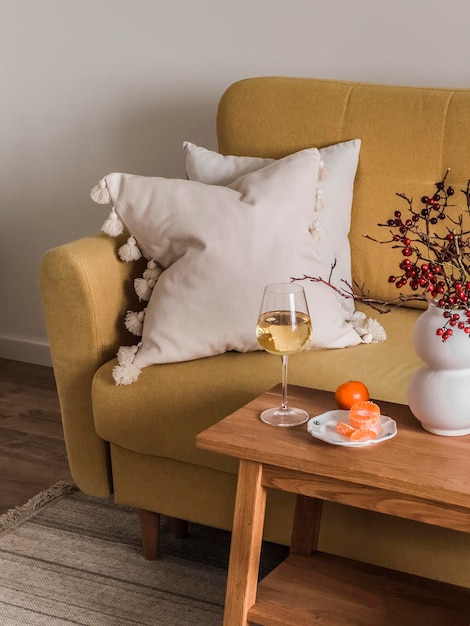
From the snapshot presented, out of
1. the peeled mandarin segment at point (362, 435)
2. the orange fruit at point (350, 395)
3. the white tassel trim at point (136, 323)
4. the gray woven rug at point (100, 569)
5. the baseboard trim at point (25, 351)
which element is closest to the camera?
the peeled mandarin segment at point (362, 435)

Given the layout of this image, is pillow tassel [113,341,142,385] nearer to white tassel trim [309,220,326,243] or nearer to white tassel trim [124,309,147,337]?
white tassel trim [124,309,147,337]

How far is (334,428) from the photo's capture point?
1469 mm

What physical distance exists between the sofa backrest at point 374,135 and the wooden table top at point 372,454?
0.70 metres

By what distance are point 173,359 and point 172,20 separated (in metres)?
1.31

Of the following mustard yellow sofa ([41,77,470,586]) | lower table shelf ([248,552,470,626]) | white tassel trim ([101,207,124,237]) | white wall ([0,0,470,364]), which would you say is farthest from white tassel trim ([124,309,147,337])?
white wall ([0,0,470,364])

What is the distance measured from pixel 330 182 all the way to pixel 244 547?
93 cm

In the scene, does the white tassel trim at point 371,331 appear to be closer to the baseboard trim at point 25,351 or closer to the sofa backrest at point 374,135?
the sofa backrest at point 374,135

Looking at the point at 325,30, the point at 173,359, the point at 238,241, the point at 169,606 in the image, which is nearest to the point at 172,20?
the point at 325,30

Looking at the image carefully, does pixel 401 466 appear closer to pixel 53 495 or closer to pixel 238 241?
pixel 238 241

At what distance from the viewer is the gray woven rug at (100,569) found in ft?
6.00

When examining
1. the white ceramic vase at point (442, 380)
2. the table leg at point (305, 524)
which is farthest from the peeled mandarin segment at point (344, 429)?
the table leg at point (305, 524)

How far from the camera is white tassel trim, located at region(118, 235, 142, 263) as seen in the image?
2.02 m

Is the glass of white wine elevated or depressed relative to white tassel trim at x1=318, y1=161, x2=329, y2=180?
depressed

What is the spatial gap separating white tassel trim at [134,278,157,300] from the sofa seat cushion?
166mm
